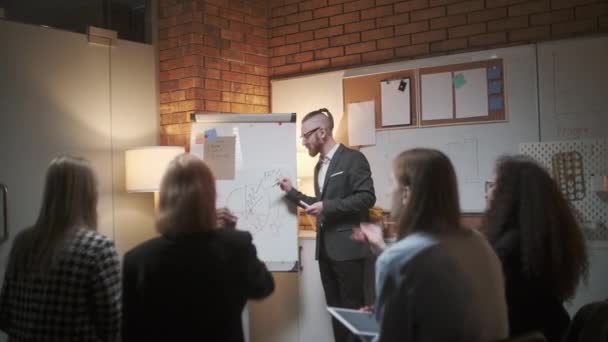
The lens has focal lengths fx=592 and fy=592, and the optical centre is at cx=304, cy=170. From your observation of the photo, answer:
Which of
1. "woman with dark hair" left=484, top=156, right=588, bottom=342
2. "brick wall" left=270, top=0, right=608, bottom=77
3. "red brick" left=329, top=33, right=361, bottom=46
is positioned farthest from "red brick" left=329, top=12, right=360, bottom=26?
"woman with dark hair" left=484, top=156, right=588, bottom=342

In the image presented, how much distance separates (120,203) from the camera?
3.85 m

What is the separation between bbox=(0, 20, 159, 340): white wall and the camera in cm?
335

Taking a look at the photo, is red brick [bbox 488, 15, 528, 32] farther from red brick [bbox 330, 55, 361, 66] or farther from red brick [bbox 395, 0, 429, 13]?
red brick [bbox 330, 55, 361, 66]

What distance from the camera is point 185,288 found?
169cm

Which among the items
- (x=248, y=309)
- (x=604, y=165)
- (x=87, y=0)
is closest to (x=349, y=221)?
(x=248, y=309)

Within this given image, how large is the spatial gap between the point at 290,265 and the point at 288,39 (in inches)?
71.2

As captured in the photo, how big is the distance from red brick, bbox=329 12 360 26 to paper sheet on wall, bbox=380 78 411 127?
0.56 meters

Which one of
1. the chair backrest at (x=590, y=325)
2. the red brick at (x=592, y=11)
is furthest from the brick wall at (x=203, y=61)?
the chair backrest at (x=590, y=325)

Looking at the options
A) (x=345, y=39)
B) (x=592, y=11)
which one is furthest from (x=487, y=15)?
(x=345, y=39)

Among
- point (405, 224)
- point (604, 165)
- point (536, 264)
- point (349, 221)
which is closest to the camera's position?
point (405, 224)

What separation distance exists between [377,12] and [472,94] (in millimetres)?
930

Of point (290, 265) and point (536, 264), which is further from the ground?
point (536, 264)

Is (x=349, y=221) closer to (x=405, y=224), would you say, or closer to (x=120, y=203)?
(x=120, y=203)

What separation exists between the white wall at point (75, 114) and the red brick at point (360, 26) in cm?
139
